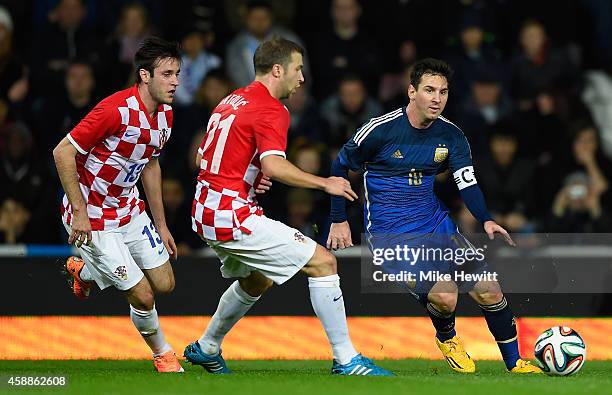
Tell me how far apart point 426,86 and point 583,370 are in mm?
2199

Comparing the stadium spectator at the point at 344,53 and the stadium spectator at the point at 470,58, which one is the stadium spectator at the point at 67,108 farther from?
the stadium spectator at the point at 470,58

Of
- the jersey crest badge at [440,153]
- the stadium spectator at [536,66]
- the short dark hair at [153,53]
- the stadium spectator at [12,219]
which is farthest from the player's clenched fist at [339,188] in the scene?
the stadium spectator at [536,66]

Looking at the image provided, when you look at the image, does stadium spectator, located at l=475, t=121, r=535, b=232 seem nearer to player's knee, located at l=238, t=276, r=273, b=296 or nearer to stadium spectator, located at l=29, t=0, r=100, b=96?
stadium spectator, located at l=29, t=0, r=100, b=96

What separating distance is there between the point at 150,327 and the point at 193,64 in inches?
213

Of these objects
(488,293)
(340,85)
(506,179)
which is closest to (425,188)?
(488,293)

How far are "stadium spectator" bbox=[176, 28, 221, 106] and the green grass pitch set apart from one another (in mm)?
4637

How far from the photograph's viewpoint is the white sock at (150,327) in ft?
27.8

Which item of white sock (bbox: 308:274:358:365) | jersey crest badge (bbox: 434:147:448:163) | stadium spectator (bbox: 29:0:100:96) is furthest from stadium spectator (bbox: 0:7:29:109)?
white sock (bbox: 308:274:358:365)

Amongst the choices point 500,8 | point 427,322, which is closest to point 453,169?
point 427,322

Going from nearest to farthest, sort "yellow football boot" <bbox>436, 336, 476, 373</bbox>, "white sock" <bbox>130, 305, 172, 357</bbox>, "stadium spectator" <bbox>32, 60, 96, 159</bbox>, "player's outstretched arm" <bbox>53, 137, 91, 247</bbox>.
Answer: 1. "player's outstretched arm" <bbox>53, 137, 91, 247</bbox>
2. "white sock" <bbox>130, 305, 172, 357</bbox>
3. "yellow football boot" <bbox>436, 336, 476, 373</bbox>
4. "stadium spectator" <bbox>32, 60, 96, 159</bbox>

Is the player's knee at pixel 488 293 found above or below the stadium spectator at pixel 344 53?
below

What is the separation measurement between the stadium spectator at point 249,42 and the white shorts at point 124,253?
4.99m

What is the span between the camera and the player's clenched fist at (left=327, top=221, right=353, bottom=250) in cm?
838

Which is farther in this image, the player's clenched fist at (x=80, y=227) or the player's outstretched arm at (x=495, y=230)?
the player's outstretched arm at (x=495, y=230)
